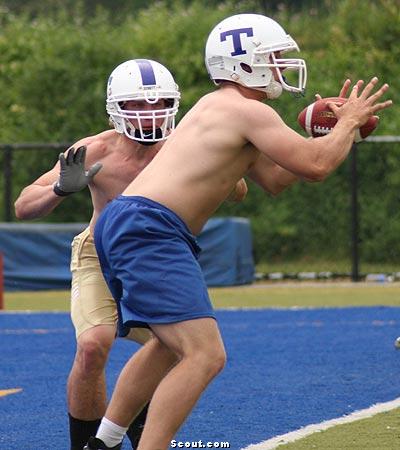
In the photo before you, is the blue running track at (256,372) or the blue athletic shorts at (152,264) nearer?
the blue athletic shorts at (152,264)

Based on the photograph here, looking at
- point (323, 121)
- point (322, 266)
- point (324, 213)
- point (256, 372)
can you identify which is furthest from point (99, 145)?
point (324, 213)

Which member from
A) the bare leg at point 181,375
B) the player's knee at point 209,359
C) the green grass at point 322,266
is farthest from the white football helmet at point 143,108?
the green grass at point 322,266

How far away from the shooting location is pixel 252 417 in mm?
7578

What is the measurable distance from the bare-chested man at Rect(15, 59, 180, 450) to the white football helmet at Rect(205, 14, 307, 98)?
0.74 metres

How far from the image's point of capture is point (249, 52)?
5.98 m

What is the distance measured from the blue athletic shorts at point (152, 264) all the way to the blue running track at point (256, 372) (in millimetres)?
1282

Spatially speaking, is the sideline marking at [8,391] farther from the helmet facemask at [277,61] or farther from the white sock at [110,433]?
the helmet facemask at [277,61]

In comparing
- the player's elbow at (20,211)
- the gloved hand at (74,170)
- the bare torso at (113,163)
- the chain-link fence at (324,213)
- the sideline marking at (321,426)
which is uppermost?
the gloved hand at (74,170)

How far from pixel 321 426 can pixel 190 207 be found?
1.90 meters

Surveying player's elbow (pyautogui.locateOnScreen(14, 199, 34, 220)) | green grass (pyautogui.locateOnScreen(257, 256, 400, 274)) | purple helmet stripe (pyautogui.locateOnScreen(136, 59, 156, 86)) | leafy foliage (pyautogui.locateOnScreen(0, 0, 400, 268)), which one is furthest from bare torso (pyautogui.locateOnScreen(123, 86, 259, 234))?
leafy foliage (pyautogui.locateOnScreen(0, 0, 400, 268))

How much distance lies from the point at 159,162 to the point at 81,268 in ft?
4.68

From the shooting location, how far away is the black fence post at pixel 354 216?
17828mm

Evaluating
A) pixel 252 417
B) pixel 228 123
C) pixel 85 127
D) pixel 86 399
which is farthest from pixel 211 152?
pixel 85 127

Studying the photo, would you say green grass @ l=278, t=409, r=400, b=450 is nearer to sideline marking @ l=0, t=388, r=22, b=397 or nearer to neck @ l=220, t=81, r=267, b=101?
neck @ l=220, t=81, r=267, b=101
